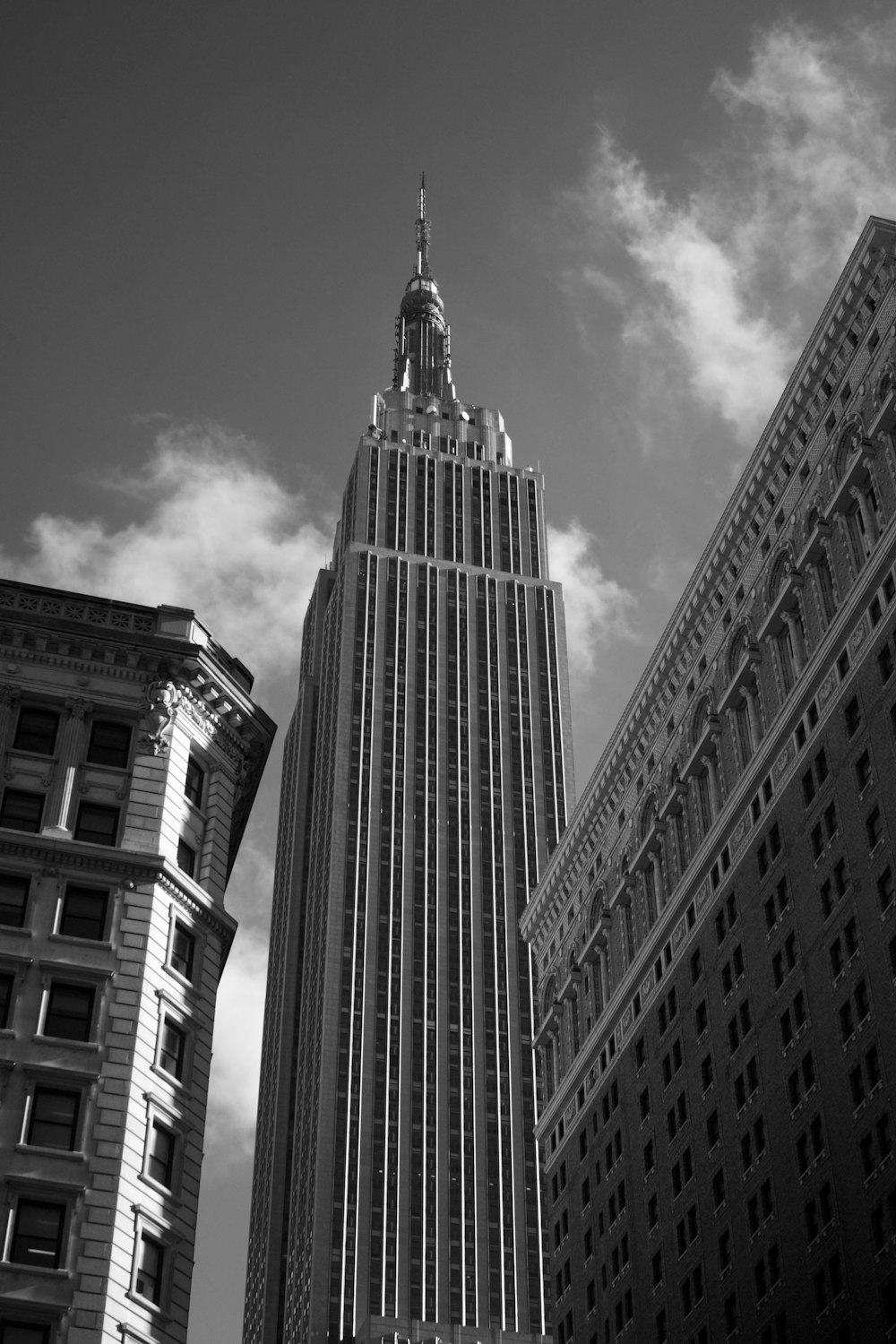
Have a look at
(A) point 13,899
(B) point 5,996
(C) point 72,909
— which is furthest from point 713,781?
(B) point 5,996

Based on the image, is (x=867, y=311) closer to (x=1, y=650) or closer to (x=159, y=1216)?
(x=1, y=650)

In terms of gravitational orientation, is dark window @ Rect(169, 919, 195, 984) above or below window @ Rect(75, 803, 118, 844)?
below

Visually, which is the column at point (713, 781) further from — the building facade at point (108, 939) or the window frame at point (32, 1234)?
the window frame at point (32, 1234)

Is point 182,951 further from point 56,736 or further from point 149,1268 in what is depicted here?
point 149,1268

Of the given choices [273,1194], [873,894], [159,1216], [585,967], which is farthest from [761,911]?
[273,1194]

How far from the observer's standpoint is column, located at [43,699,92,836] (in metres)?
60.9

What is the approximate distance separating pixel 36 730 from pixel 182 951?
9201 millimetres

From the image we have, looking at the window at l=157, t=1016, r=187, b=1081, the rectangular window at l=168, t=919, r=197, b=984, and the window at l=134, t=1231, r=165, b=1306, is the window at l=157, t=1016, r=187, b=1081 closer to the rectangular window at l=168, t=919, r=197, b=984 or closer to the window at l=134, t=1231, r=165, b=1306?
the rectangular window at l=168, t=919, r=197, b=984

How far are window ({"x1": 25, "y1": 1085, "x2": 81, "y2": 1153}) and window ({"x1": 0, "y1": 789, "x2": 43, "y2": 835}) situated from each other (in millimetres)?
9343

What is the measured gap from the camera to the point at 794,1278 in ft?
254

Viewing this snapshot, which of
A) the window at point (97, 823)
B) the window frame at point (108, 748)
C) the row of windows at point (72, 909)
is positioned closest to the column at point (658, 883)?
the window frame at point (108, 748)

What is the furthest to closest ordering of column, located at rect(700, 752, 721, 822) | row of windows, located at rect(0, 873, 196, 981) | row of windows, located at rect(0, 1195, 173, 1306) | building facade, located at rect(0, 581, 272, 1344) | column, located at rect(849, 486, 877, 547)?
column, located at rect(700, 752, 721, 822), column, located at rect(849, 486, 877, 547), row of windows, located at rect(0, 873, 196, 981), building facade, located at rect(0, 581, 272, 1344), row of windows, located at rect(0, 1195, 173, 1306)

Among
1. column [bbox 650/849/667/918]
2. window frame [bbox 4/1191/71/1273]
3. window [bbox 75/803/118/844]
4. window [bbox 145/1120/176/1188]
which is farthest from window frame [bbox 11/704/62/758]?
column [bbox 650/849/667/918]

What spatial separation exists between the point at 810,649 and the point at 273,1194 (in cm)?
11016
